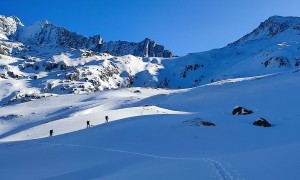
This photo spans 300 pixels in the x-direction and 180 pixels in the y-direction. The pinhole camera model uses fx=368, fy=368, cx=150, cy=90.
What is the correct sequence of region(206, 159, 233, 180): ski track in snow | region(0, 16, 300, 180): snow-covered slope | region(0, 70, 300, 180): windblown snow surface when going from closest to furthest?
region(206, 159, 233, 180): ski track in snow, region(0, 70, 300, 180): windblown snow surface, region(0, 16, 300, 180): snow-covered slope

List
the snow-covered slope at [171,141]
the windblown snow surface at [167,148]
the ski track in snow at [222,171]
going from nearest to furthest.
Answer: the ski track in snow at [222,171], the windblown snow surface at [167,148], the snow-covered slope at [171,141]

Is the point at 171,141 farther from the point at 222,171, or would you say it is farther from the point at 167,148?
the point at 222,171

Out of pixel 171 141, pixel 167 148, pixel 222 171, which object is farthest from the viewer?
pixel 171 141

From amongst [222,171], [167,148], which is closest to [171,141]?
[167,148]

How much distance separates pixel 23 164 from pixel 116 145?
8211 mm

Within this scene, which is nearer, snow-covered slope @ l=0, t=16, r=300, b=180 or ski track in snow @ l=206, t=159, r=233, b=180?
ski track in snow @ l=206, t=159, r=233, b=180

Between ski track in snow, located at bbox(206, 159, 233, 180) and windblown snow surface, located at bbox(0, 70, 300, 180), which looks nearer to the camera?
ski track in snow, located at bbox(206, 159, 233, 180)

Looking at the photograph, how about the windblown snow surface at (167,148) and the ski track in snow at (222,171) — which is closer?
the ski track in snow at (222,171)

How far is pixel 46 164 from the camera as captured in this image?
97.0 feet

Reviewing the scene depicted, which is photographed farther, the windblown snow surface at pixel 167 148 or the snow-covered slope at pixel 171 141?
the snow-covered slope at pixel 171 141

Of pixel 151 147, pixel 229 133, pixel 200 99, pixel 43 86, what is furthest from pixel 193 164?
pixel 43 86

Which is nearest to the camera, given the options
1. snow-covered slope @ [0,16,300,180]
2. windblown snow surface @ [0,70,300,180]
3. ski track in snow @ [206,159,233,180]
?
Answer: ski track in snow @ [206,159,233,180]

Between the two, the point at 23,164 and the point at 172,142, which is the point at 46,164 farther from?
the point at 172,142

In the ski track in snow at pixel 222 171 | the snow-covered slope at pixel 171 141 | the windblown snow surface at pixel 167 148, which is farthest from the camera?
the snow-covered slope at pixel 171 141
